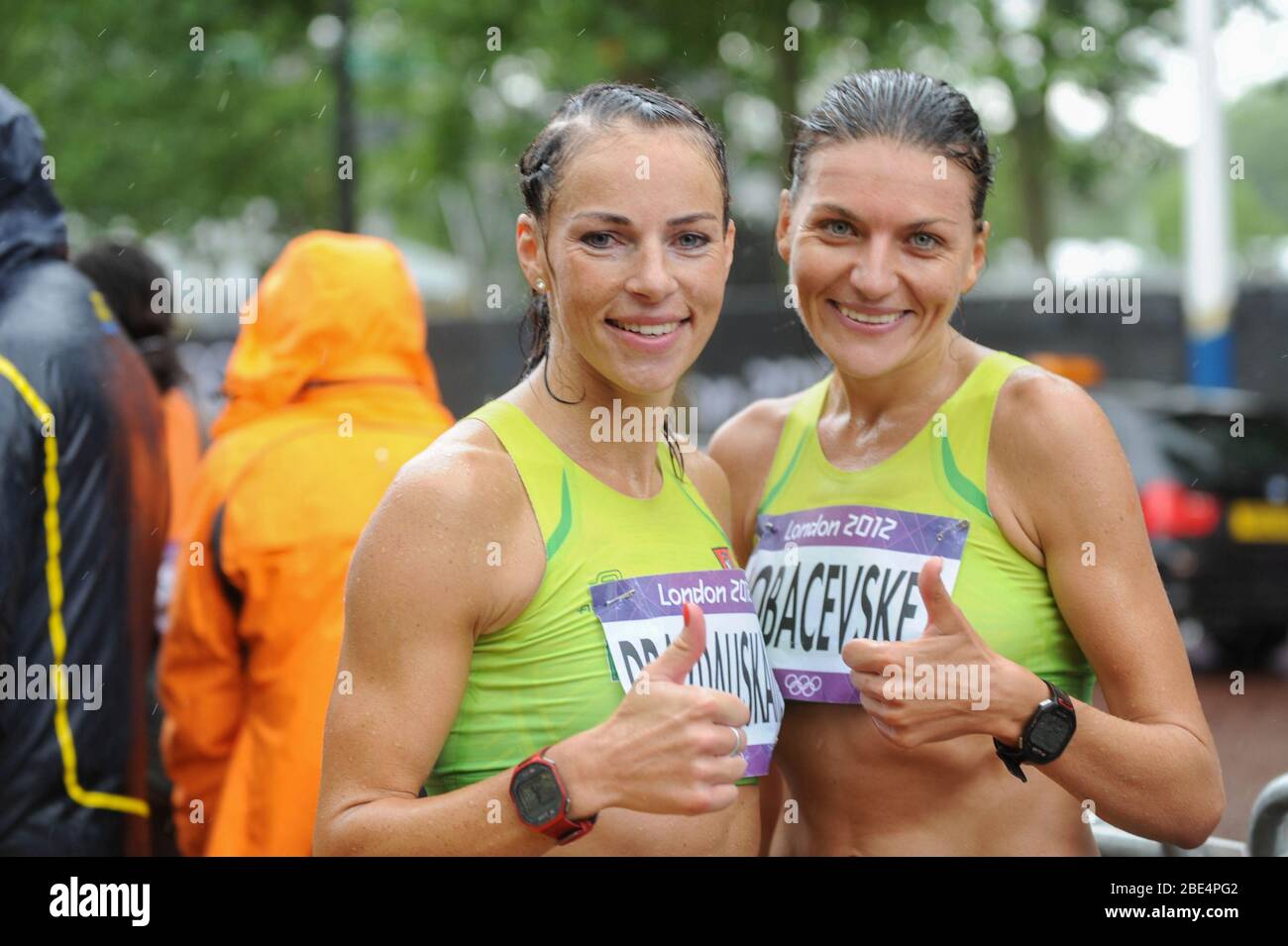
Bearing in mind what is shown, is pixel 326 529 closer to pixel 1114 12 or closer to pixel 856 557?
pixel 856 557

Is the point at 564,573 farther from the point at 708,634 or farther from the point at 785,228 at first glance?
the point at 785,228

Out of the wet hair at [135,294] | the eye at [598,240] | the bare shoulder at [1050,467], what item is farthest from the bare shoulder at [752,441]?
the wet hair at [135,294]

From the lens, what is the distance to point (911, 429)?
275 centimetres

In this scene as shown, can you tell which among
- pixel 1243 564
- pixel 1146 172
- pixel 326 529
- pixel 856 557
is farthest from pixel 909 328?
pixel 1146 172

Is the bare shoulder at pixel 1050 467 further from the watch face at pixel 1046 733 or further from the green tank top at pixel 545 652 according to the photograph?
the green tank top at pixel 545 652

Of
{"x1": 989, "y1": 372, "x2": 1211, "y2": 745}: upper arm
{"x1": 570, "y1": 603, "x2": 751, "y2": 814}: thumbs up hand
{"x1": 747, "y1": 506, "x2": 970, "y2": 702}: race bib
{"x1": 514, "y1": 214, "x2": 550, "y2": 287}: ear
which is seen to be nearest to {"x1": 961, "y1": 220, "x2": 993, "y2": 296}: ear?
{"x1": 989, "y1": 372, "x2": 1211, "y2": 745}: upper arm

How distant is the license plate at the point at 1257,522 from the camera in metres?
10.9

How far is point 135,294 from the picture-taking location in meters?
5.23

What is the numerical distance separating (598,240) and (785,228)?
636 millimetres

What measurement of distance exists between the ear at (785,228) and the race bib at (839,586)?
480 millimetres

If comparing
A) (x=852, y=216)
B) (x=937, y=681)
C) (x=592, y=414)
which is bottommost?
(x=937, y=681)

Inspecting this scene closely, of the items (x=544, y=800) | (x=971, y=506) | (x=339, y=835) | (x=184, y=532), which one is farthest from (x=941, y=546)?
(x=184, y=532)

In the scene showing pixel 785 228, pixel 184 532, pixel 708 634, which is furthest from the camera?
pixel 184 532

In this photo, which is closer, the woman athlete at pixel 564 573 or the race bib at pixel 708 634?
the woman athlete at pixel 564 573
